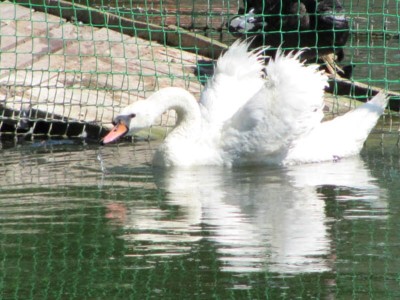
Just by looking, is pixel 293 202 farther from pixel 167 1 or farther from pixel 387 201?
pixel 167 1

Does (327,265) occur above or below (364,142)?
above

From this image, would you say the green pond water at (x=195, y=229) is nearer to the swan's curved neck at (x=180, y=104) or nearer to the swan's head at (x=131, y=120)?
the swan's head at (x=131, y=120)

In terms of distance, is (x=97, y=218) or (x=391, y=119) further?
(x=391, y=119)

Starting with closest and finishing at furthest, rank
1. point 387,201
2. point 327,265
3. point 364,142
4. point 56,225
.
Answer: point 327,265
point 56,225
point 387,201
point 364,142

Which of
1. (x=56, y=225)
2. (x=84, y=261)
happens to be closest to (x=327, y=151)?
(x=56, y=225)

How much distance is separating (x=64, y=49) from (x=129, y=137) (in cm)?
166

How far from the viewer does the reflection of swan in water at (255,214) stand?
21.1 ft

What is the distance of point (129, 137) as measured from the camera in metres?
11.0

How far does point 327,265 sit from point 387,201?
71.8 inches

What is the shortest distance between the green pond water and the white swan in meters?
0.16

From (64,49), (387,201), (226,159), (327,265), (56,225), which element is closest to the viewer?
(327,265)

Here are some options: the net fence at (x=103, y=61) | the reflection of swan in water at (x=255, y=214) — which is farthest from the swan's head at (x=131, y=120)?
the net fence at (x=103, y=61)

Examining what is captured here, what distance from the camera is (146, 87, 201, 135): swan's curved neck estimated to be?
31.1ft

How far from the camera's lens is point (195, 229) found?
7.12 metres
